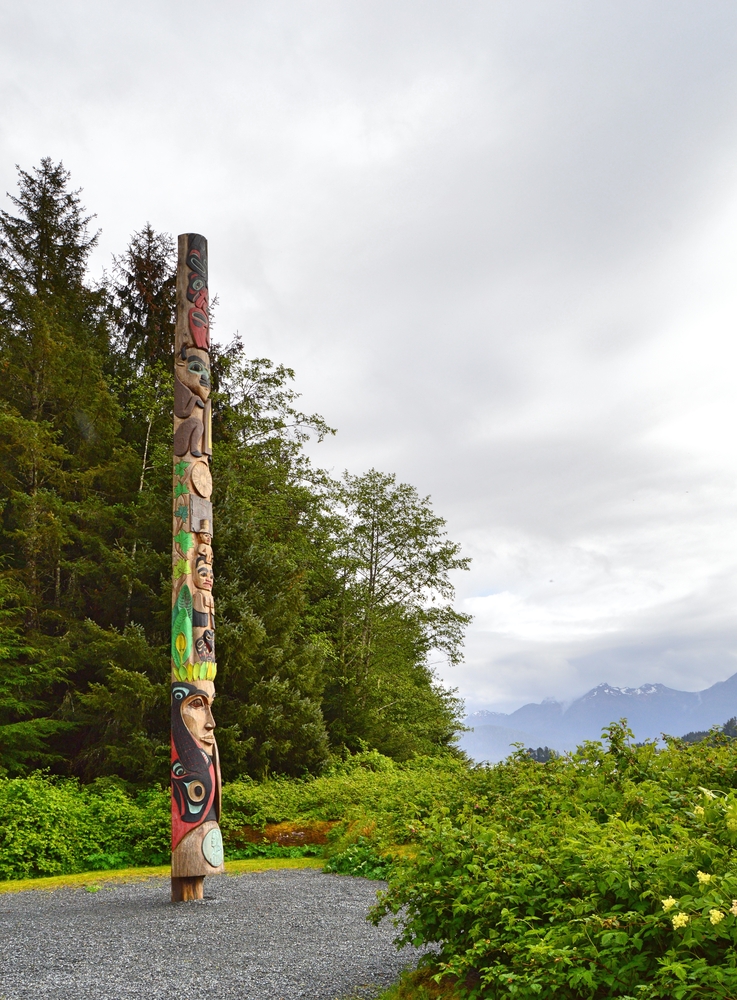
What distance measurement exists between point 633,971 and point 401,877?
1545 mm

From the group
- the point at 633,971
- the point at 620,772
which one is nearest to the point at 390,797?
the point at 620,772

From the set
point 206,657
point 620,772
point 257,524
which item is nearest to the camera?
point 620,772

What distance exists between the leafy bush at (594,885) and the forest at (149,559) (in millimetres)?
11407

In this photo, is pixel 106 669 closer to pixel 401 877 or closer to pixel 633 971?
pixel 401 877

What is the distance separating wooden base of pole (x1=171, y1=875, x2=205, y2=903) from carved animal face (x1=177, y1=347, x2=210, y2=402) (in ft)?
17.9

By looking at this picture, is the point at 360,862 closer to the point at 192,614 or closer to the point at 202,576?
the point at 192,614

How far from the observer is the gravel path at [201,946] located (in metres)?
4.92

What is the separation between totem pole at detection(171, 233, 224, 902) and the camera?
791 centimetres

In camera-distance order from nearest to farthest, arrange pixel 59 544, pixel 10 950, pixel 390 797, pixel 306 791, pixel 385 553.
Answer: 1. pixel 10 950
2. pixel 390 797
3. pixel 306 791
4. pixel 59 544
5. pixel 385 553

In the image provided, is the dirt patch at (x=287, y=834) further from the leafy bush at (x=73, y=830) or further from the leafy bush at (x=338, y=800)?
the leafy bush at (x=73, y=830)

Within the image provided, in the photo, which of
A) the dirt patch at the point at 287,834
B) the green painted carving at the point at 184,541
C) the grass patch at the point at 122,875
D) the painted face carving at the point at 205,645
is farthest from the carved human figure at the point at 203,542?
the dirt patch at the point at 287,834

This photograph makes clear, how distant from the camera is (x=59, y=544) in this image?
57.4 ft

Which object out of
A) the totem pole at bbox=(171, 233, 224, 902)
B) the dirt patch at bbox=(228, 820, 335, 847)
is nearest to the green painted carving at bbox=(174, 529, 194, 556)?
the totem pole at bbox=(171, 233, 224, 902)

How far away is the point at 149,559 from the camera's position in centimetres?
1648
